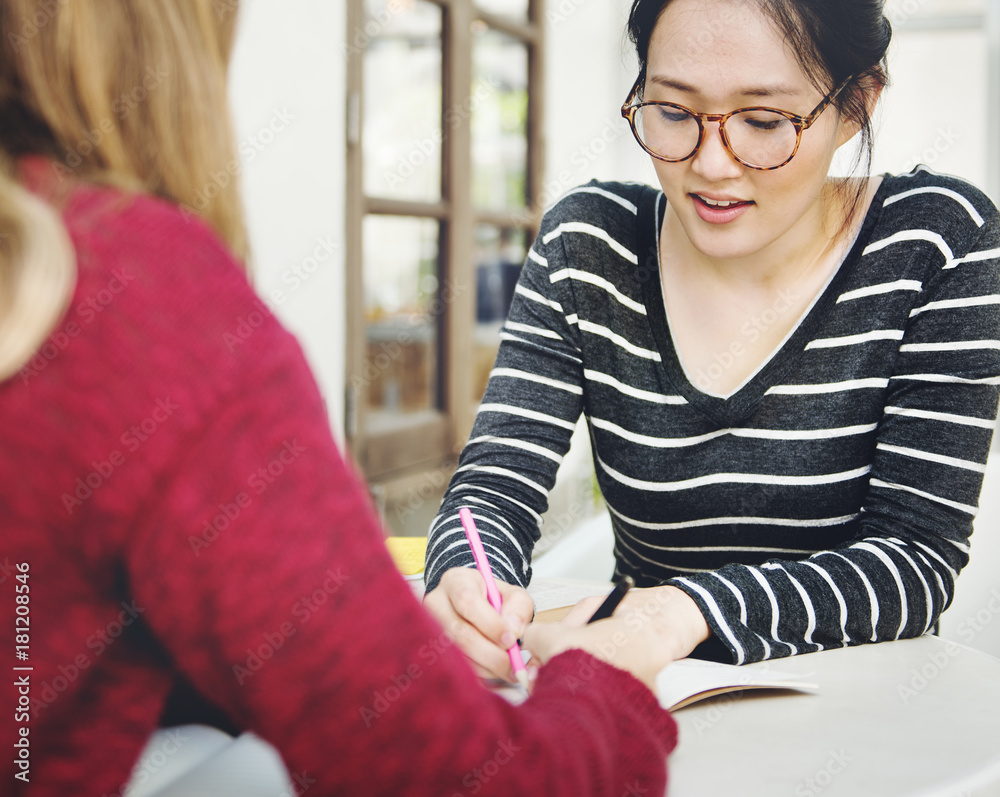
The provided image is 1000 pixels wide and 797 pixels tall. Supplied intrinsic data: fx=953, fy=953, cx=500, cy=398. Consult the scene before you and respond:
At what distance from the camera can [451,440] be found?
345cm

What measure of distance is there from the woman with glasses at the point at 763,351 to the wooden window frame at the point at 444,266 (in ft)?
5.19

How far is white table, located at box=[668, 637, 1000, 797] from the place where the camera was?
65 centimetres

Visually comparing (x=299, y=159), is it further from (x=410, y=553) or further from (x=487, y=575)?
(x=487, y=575)

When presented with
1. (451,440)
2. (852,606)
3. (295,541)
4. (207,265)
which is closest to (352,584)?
(295,541)

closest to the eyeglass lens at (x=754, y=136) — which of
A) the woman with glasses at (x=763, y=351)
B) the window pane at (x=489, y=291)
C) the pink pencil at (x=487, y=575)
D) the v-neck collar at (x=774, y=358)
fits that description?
the woman with glasses at (x=763, y=351)

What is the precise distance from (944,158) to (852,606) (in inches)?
149

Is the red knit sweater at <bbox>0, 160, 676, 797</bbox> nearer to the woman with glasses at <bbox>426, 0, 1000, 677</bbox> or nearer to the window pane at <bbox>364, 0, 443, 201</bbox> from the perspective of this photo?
the woman with glasses at <bbox>426, 0, 1000, 677</bbox>

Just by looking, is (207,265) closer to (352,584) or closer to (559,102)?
(352,584)

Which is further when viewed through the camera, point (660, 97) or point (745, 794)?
point (660, 97)

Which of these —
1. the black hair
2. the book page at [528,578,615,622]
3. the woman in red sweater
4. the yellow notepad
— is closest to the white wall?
the yellow notepad

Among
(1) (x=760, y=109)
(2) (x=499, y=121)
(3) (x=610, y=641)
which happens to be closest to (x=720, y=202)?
(1) (x=760, y=109)

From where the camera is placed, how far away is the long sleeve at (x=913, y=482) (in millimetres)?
882

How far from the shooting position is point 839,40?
1058mm

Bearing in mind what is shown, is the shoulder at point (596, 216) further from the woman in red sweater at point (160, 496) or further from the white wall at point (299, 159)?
the white wall at point (299, 159)
